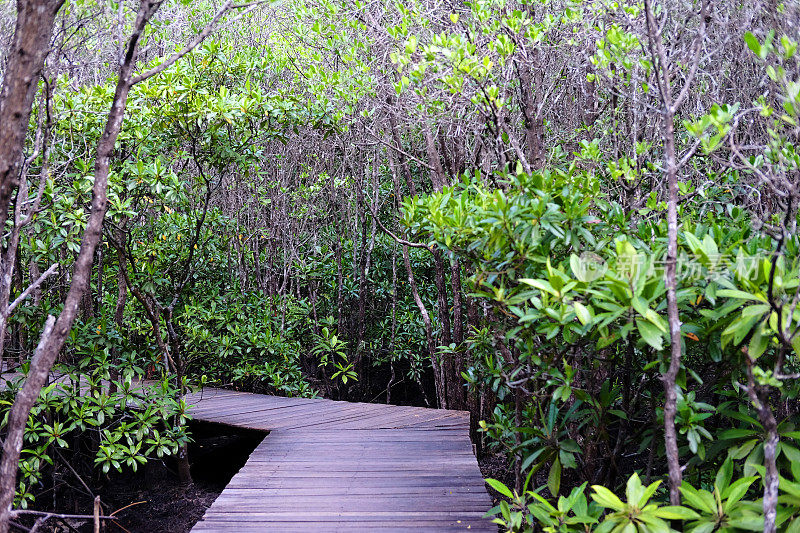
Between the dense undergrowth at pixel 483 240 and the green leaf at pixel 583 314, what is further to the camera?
the dense undergrowth at pixel 483 240

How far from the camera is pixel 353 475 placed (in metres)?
3.74

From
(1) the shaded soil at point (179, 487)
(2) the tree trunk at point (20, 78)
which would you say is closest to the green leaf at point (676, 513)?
(2) the tree trunk at point (20, 78)

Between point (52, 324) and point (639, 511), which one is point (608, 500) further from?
point (52, 324)

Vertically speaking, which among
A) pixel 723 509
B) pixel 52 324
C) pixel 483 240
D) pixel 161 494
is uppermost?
pixel 483 240

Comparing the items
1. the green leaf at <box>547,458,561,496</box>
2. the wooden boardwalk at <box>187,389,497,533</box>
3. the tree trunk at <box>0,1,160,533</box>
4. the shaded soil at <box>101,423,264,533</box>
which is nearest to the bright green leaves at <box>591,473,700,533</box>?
the green leaf at <box>547,458,561,496</box>

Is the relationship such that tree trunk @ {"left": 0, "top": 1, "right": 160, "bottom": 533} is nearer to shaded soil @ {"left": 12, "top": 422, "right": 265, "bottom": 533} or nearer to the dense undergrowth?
the dense undergrowth

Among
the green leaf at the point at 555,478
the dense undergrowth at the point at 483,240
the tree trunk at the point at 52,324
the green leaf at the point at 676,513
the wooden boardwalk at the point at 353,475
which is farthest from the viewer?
the wooden boardwalk at the point at 353,475

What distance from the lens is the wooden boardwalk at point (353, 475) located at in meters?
3.05

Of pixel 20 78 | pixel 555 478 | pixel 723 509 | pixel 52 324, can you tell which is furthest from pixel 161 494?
pixel 723 509

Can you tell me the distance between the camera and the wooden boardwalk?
A: 3.05 meters

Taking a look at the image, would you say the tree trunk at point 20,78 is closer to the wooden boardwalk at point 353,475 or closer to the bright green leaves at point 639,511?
the wooden boardwalk at point 353,475

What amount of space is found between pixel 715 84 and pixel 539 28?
1047 mm

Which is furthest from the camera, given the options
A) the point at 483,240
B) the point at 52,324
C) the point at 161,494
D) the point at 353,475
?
the point at 161,494

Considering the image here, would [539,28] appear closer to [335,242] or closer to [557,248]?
[557,248]
